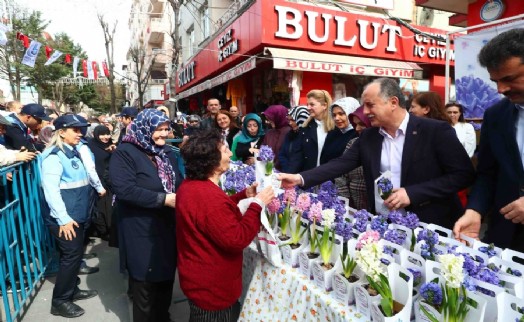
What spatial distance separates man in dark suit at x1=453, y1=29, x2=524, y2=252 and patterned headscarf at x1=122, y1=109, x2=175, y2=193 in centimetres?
189

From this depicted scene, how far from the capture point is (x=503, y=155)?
5.72ft

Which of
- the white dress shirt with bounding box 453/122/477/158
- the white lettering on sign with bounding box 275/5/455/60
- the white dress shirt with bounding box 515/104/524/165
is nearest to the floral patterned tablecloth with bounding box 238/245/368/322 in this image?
the white dress shirt with bounding box 515/104/524/165

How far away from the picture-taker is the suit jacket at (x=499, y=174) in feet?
5.58

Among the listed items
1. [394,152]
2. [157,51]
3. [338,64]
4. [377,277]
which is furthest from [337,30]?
[157,51]

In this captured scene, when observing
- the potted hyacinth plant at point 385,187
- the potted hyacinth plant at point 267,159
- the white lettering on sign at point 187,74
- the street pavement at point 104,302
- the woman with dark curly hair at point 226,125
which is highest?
the white lettering on sign at point 187,74

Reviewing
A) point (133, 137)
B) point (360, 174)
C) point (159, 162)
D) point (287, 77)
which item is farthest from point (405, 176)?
point (287, 77)

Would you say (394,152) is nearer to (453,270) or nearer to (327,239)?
(327,239)

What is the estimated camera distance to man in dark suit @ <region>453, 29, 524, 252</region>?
1.47 metres

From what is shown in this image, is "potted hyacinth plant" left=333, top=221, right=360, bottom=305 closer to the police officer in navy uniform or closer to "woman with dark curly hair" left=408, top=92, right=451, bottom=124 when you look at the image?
"woman with dark curly hair" left=408, top=92, right=451, bottom=124

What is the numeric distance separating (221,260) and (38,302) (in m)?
2.61

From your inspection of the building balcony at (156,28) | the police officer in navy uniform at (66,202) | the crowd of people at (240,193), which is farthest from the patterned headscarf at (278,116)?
the building balcony at (156,28)

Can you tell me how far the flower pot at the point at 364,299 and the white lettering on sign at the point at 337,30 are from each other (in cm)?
747

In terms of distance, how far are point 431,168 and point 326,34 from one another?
Answer: 7209 mm

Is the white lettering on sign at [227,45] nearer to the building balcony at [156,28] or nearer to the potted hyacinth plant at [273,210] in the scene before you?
the potted hyacinth plant at [273,210]
